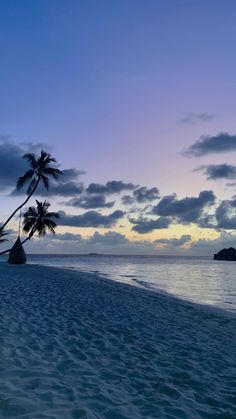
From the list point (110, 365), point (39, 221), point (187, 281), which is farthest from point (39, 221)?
point (110, 365)

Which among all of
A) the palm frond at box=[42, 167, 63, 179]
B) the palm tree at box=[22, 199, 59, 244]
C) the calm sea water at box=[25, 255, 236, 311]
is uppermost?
the palm frond at box=[42, 167, 63, 179]

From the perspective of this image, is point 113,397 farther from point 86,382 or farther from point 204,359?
point 204,359

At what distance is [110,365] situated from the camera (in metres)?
7.93

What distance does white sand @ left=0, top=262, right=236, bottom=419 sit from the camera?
575cm

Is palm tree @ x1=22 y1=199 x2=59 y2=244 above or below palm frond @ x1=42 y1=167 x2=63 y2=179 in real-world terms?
below

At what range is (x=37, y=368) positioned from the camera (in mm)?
7066

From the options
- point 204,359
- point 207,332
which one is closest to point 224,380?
point 204,359

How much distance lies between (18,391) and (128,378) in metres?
2.32

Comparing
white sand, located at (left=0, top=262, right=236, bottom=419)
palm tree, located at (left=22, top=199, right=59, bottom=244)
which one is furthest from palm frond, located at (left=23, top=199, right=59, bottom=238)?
white sand, located at (left=0, top=262, right=236, bottom=419)

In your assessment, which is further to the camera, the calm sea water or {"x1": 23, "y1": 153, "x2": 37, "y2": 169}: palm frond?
{"x1": 23, "y1": 153, "x2": 37, "y2": 169}: palm frond

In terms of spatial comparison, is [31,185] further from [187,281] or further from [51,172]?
[187,281]

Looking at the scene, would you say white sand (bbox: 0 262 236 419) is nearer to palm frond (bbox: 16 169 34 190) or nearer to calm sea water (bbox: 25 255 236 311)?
calm sea water (bbox: 25 255 236 311)

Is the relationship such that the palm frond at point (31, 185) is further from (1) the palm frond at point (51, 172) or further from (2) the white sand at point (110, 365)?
(2) the white sand at point (110, 365)

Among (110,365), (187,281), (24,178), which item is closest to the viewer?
(110,365)
